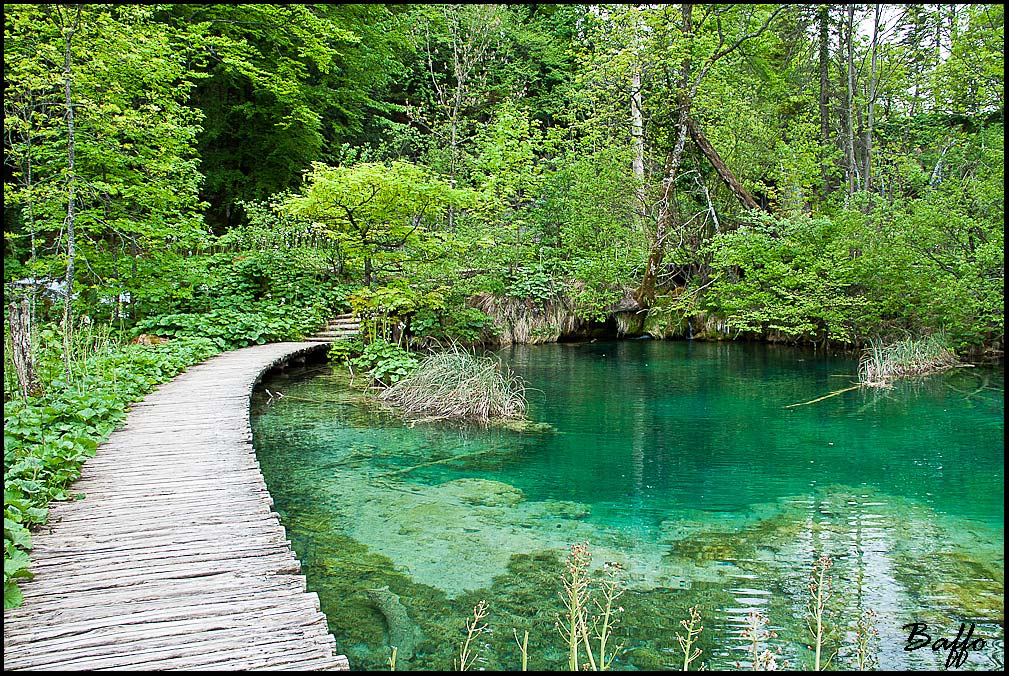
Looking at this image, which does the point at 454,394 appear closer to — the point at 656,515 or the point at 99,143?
the point at 656,515

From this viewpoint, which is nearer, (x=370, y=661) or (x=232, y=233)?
(x=370, y=661)

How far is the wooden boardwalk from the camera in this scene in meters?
2.57

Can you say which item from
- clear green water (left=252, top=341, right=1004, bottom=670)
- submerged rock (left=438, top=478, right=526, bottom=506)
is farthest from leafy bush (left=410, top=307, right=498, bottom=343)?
submerged rock (left=438, top=478, right=526, bottom=506)

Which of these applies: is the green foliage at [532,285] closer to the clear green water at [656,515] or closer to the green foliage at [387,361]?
the green foliage at [387,361]

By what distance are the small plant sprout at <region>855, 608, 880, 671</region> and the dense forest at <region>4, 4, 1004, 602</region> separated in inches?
228

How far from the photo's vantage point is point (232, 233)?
603 inches

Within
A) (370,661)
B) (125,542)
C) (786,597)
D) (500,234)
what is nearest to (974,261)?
(500,234)

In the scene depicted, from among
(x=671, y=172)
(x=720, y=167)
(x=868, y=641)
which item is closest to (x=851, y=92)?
(x=720, y=167)

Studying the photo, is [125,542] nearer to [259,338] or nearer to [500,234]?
[259,338]

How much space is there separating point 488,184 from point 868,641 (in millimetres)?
11901

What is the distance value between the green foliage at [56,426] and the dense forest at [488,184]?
0.08 metres

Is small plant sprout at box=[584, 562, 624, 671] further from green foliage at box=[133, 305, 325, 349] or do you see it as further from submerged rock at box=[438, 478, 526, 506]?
green foliage at box=[133, 305, 325, 349]

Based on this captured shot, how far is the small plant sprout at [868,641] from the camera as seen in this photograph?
10.2 ft

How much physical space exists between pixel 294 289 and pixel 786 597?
12.6 metres
